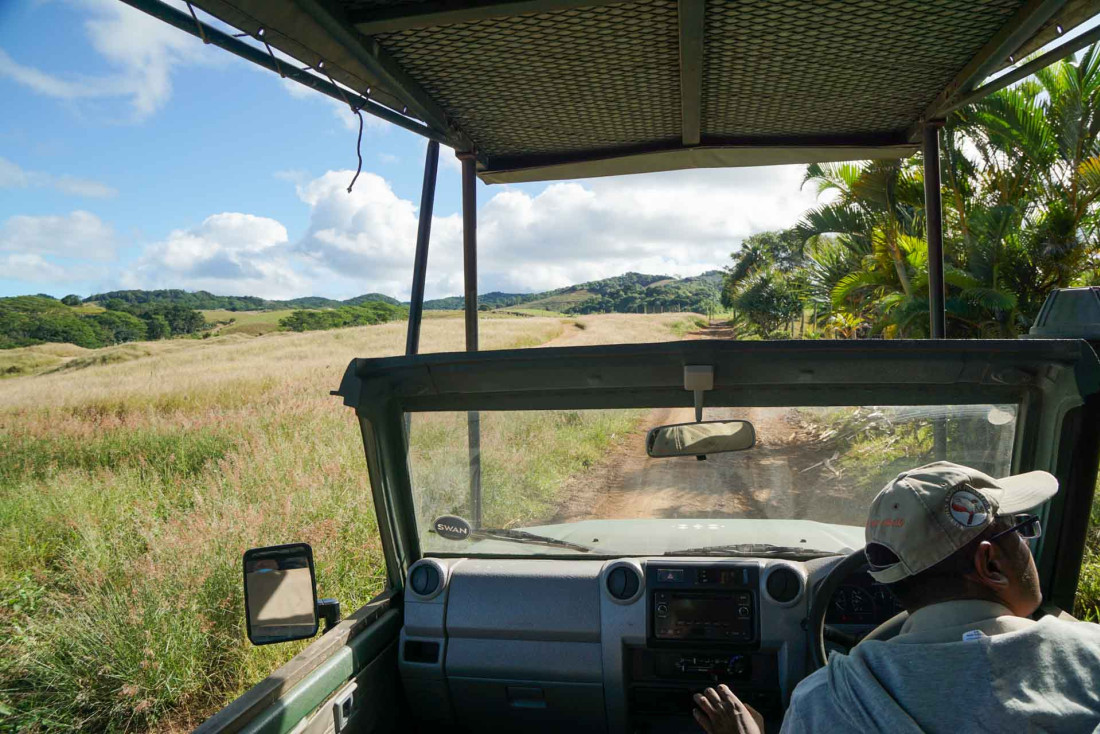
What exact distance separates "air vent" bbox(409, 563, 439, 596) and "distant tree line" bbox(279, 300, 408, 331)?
52675 mm

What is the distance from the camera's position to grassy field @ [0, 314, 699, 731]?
496 centimetres

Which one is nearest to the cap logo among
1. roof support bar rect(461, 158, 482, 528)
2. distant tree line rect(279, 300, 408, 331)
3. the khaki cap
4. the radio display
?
the khaki cap

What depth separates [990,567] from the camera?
58.3 inches

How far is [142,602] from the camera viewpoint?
5.43 m

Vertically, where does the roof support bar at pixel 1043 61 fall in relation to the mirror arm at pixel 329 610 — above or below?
above

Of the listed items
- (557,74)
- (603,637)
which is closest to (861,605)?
(603,637)

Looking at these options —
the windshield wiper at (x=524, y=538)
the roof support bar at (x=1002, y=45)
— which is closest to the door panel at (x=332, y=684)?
the windshield wiper at (x=524, y=538)

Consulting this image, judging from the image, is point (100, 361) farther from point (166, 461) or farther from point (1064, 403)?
point (1064, 403)

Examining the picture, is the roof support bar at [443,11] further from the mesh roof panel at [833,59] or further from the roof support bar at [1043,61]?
the roof support bar at [1043,61]

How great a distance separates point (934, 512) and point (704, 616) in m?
1.28

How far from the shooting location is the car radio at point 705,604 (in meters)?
2.61

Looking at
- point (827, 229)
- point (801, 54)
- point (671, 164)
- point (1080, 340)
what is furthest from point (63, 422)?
point (827, 229)

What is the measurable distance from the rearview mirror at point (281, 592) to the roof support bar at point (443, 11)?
1.70 metres

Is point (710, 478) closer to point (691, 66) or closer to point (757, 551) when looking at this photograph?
point (757, 551)
